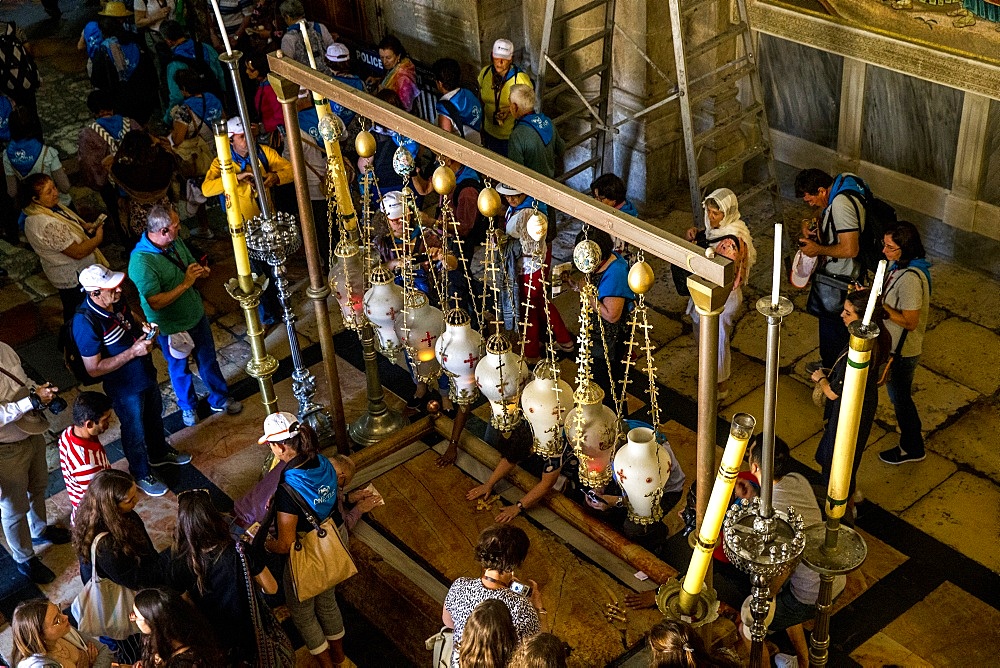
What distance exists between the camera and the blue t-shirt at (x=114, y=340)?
604cm

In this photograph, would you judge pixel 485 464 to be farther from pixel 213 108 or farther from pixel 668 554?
pixel 213 108

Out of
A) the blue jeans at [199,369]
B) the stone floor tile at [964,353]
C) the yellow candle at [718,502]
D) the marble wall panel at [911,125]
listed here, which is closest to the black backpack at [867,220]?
the stone floor tile at [964,353]

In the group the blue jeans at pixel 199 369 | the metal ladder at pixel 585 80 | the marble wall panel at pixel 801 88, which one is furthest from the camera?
the marble wall panel at pixel 801 88

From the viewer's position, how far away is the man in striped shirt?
5.53m

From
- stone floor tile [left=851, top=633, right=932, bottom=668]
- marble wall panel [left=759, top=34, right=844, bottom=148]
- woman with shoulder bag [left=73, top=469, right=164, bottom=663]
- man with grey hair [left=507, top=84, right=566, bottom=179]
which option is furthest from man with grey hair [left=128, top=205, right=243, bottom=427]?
marble wall panel [left=759, top=34, right=844, bottom=148]

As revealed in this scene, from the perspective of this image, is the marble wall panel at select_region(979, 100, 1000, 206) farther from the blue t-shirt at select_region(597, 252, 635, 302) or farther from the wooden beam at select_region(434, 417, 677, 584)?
the wooden beam at select_region(434, 417, 677, 584)

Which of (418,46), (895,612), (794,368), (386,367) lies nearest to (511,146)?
(386,367)

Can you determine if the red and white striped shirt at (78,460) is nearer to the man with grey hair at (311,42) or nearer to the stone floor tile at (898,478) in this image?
the stone floor tile at (898,478)

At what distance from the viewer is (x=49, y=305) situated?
8648mm

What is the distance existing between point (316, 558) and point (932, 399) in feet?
13.1

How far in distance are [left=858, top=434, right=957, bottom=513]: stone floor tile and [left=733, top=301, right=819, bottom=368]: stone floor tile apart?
1.02m

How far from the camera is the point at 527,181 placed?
12.5ft

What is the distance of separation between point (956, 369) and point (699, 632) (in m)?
3.59

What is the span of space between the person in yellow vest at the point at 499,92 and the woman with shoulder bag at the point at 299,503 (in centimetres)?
395
